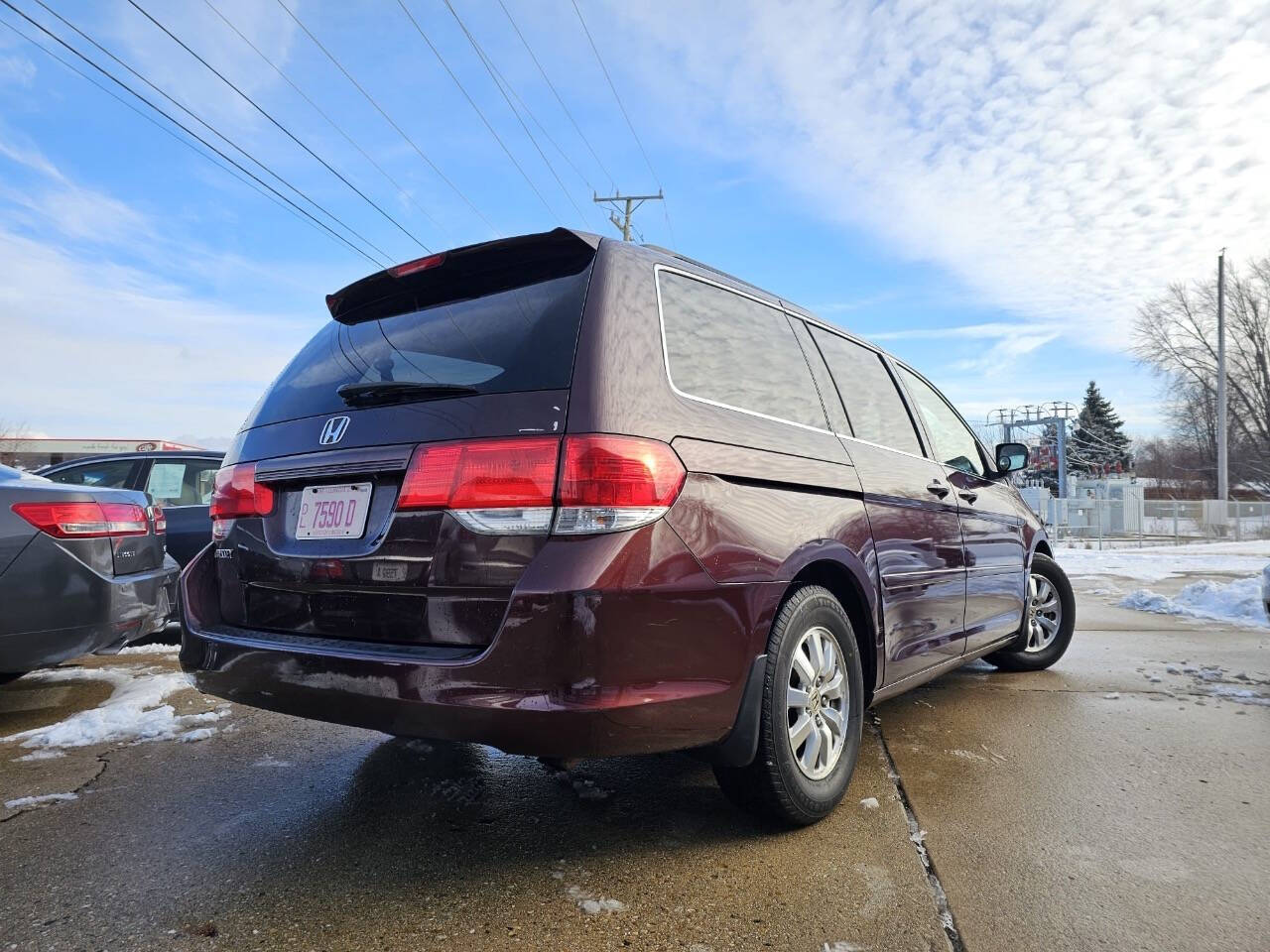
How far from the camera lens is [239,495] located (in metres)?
2.51

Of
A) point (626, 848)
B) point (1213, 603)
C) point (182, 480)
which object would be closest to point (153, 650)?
point (182, 480)

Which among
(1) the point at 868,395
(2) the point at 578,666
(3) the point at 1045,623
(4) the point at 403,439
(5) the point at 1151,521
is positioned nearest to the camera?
(2) the point at 578,666

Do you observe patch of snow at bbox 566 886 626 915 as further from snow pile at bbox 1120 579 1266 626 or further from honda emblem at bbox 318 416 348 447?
snow pile at bbox 1120 579 1266 626

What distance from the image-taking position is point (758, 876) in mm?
2145

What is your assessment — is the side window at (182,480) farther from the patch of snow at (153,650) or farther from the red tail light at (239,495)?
the red tail light at (239,495)

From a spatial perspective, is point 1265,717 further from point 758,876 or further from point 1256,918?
point 758,876

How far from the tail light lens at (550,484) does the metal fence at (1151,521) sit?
79.9 ft

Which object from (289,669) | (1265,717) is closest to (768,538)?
(289,669)

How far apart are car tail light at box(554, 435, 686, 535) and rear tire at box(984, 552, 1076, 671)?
12.5 ft

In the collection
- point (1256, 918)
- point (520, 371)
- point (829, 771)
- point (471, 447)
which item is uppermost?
point (520, 371)

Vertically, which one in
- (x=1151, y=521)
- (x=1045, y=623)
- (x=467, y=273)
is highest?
(x=467, y=273)

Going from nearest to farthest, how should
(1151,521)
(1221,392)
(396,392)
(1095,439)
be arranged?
(396,392)
(1151,521)
(1221,392)
(1095,439)

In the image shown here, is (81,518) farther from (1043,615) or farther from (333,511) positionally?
(1043,615)

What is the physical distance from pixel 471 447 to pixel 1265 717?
4.03 m
